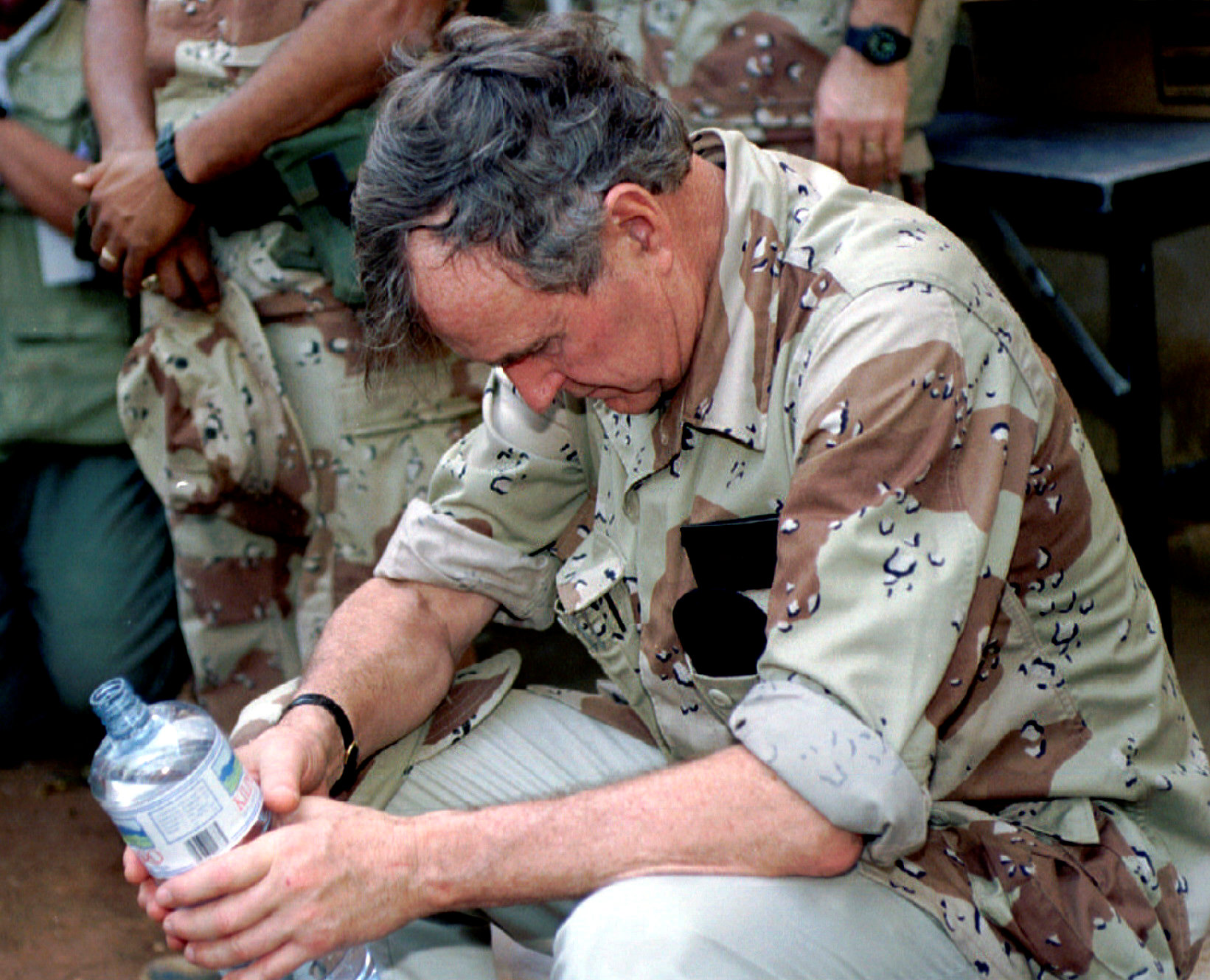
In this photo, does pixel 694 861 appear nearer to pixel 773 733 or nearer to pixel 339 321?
pixel 773 733

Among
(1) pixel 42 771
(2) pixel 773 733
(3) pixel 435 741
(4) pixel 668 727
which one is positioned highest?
(2) pixel 773 733

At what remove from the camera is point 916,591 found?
4.13 ft

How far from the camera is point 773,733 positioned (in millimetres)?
1270

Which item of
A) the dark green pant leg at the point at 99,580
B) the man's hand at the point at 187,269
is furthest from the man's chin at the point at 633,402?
the dark green pant leg at the point at 99,580

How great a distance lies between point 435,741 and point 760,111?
3.96ft

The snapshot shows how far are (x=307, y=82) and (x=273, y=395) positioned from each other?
530 mm

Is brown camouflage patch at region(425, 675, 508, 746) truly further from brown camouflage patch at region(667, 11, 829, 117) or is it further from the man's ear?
brown camouflage patch at region(667, 11, 829, 117)

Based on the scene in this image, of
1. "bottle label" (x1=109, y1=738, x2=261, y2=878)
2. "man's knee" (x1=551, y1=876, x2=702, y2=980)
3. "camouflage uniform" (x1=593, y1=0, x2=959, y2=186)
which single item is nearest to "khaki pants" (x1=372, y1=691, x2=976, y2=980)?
"man's knee" (x1=551, y1=876, x2=702, y2=980)

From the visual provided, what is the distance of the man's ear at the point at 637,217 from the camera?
142 cm

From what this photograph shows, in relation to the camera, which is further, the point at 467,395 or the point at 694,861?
the point at 467,395

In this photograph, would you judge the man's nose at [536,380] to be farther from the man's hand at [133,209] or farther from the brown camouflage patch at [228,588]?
the brown camouflage patch at [228,588]

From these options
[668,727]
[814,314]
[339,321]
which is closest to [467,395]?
[339,321]

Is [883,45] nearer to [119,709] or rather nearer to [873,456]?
[873,456]

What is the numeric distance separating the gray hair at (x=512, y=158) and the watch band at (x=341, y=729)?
48 cm
